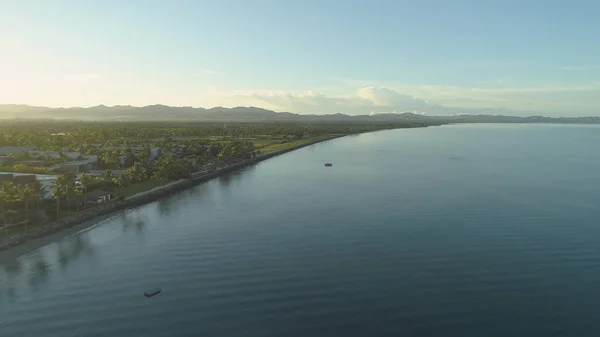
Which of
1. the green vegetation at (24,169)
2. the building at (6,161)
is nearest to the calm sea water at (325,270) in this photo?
the green vegetation at (24,169)

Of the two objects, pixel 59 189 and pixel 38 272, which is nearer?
pixel 38 272

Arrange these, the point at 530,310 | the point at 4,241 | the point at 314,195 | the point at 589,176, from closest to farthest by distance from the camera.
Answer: the point at 530,310 → the point at 4,241 → the point at 314,195 → the point at 589,176

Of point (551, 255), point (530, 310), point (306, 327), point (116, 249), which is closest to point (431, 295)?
point (530, 310)

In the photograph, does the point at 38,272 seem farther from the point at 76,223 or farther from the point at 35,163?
the point at 35,163

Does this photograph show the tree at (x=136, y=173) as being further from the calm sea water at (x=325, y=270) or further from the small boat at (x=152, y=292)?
the small boat at (x=152, y=292)

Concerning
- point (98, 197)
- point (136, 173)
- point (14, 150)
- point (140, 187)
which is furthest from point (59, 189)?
point (14, 150)

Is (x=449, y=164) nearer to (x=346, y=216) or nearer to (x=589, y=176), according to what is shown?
(x=589, y=176)
